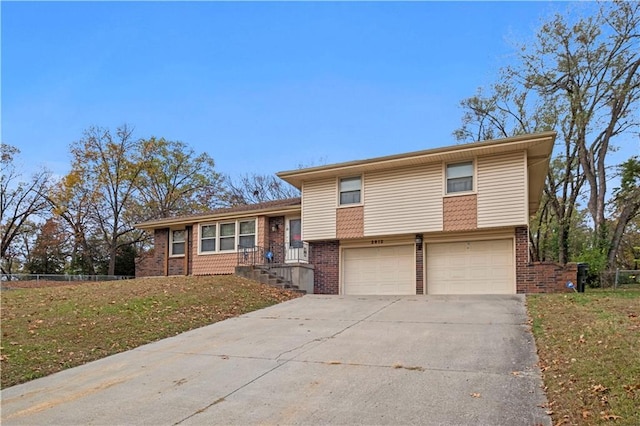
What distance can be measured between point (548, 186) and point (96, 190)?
1120 inches

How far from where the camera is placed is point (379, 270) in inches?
617

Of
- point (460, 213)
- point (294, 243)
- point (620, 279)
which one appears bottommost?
point (620, 279)

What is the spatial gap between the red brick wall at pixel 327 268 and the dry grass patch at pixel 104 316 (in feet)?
6.31

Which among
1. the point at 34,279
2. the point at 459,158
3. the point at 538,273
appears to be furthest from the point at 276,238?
the point at 34,279

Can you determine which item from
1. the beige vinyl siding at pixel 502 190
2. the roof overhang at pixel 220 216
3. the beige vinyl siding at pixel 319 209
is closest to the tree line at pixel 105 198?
the roof overhang at pixel 220 216

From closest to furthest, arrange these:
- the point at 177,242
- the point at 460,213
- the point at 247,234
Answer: the point at 460,213 → the point at 247,234 → the point at 177,242

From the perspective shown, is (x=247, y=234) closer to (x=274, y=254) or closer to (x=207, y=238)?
(x=274, y=254)

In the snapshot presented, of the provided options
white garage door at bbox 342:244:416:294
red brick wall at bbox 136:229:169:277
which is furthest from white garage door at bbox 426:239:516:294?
red brick wall at bbox 136:229:169:277

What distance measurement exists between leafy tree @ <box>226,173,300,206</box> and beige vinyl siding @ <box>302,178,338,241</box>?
2166 cm

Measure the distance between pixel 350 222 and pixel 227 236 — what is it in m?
6.09

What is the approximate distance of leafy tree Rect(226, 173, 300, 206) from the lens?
38375mm

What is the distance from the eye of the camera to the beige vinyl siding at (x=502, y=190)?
1333 cm

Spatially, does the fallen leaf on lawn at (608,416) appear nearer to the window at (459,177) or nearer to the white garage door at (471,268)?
the white garage door at (471,268)

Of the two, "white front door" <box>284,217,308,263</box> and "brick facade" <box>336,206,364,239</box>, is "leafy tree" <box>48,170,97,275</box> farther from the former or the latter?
"brick facade" <box>336,206,364,239</box>
